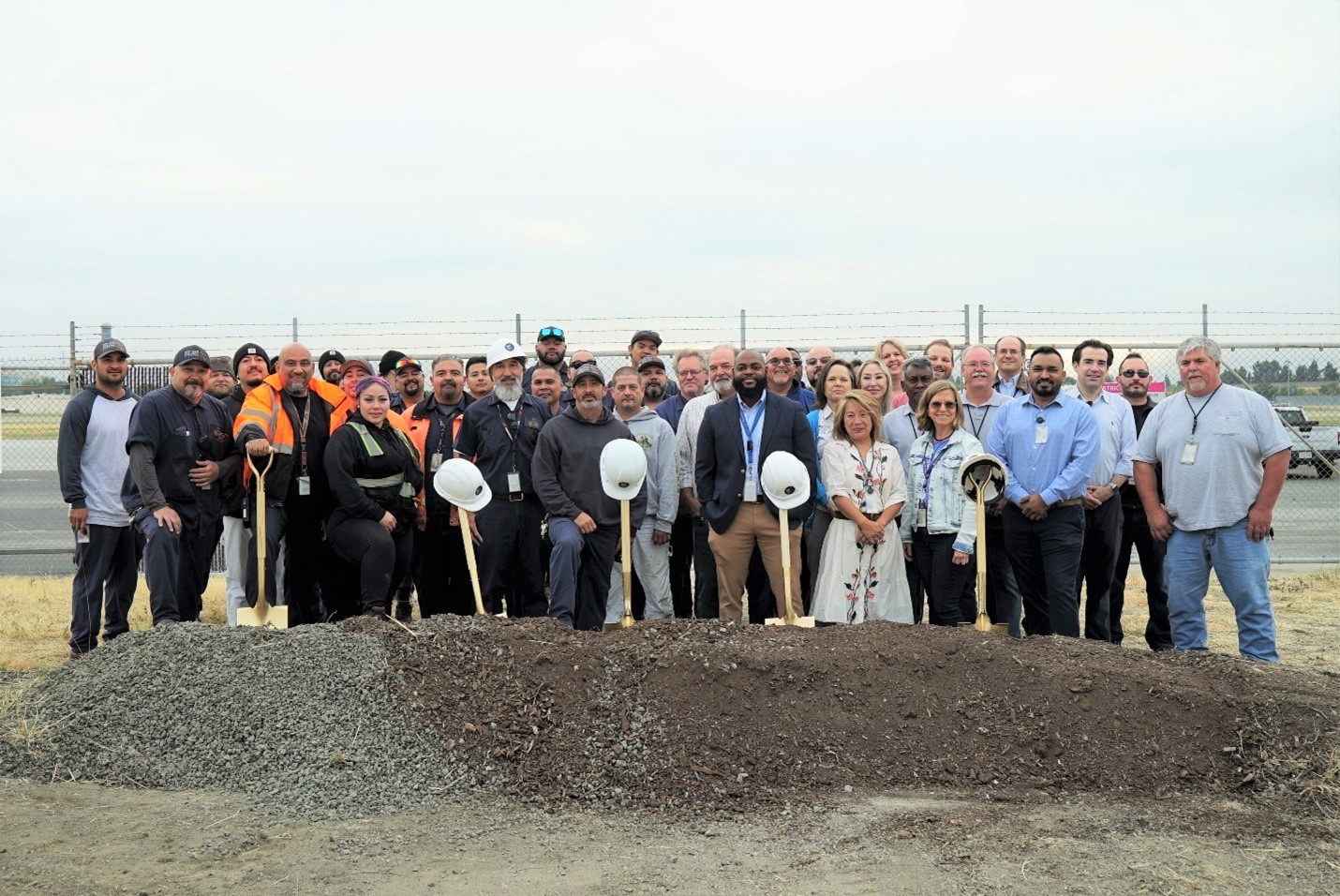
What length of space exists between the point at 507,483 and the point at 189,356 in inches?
93.3

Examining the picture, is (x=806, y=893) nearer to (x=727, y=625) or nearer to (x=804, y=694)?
(x=804, y=694)

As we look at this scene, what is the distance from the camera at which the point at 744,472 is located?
8328 mm

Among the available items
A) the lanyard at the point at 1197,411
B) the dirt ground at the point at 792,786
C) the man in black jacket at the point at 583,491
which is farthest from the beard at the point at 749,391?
the lanyard at the point at 1197,411

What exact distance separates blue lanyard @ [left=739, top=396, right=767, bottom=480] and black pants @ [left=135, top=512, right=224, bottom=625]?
150 inches

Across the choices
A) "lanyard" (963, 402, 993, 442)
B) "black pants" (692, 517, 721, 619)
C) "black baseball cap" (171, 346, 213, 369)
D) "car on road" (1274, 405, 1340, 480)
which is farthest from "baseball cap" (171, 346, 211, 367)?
"car on road" (1274, 405, 1340, 480)

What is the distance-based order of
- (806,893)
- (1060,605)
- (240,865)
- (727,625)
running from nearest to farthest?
(806,893), (240,865), (727,625), (1060,605)

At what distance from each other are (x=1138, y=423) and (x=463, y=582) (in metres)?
5.54

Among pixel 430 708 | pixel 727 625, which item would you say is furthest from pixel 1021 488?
pixel 430 708

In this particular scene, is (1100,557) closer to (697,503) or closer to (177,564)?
(697,503)

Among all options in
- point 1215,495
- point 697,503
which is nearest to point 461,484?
point 697,503

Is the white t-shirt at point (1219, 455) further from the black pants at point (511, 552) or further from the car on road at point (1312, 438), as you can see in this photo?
the car on road at point (1312, 438)

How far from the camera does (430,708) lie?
20.4 feet

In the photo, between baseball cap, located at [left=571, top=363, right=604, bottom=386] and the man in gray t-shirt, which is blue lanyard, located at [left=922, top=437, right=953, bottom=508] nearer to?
the man in gray t-shirt

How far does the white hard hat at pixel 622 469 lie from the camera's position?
7812 millimetres
